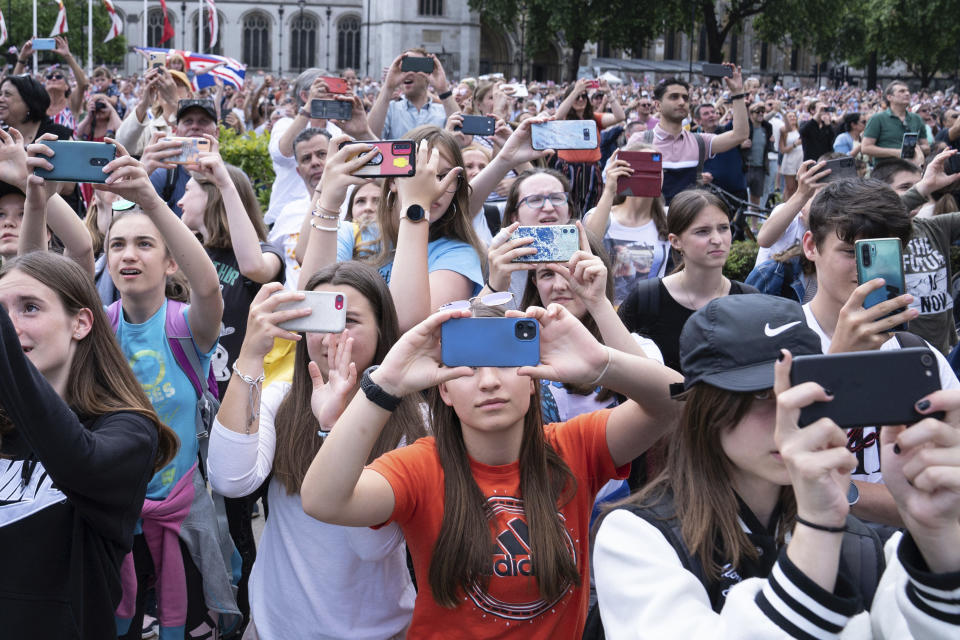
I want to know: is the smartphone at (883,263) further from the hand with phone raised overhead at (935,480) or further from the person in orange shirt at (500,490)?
the hand with phone raised overhead at (935,480)

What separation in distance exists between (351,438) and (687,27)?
165ft

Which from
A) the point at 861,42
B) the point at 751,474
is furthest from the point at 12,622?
the point at 861,42

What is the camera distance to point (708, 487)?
6.98ft

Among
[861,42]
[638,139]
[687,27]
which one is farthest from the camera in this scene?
[861,42]

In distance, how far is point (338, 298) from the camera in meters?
2.75

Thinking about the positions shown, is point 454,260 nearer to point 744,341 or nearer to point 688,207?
point 688,207

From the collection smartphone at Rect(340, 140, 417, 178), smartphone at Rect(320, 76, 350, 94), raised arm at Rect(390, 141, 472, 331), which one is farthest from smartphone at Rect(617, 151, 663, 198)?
smartphone at Rect(320, 76, 350, 94)

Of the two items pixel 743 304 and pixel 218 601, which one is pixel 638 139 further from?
pixel 743 304

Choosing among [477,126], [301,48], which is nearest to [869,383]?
[477,126]

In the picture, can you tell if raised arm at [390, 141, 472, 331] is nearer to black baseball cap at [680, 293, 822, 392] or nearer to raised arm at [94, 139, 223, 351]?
raised arm at [94, 139, 223, 351]

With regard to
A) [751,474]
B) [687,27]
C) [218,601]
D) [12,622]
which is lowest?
[218,601]

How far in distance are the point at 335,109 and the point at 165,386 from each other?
305 cm

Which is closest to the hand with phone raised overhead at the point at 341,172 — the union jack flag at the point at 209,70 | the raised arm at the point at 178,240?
→ the raised arm at the point at 178,240

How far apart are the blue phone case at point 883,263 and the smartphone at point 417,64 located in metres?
5.13
